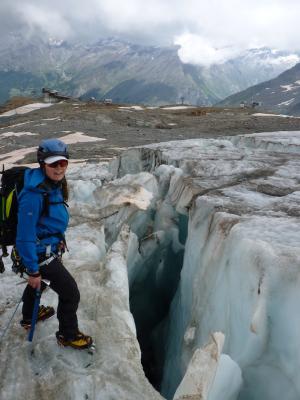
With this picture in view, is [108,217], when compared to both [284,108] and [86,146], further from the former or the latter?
[284,108]

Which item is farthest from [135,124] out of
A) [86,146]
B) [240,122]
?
[86,146]

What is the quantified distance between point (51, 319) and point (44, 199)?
1727mm

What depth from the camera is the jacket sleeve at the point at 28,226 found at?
3822 mm

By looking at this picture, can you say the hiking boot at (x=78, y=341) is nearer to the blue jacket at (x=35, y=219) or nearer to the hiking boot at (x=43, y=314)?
the hiking boot at (x=43, y=314)

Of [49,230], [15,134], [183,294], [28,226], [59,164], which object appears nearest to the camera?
[28,226]

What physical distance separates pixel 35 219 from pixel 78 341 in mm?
1394

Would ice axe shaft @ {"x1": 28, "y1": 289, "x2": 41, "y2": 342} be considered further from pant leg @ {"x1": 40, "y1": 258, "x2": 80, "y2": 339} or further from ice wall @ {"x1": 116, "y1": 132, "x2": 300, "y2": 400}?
A: ice wall @ {"x1": 116, "y1": 132, "x2": 300, "y2": 400}

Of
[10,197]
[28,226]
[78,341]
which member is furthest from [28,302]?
[10,197]

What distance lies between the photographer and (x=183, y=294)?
24.3ft

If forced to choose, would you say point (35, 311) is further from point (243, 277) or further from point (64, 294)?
point (243, 277)

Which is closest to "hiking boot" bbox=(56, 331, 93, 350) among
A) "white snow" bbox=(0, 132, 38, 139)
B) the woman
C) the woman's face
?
the woman

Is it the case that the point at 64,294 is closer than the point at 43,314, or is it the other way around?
the point at 64,294

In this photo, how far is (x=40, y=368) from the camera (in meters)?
4.18

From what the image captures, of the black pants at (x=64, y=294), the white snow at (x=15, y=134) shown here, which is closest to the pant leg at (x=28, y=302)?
the black pants at (x=64, y=294)
